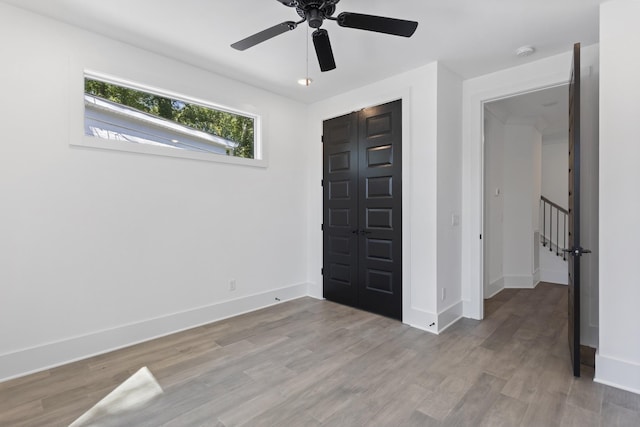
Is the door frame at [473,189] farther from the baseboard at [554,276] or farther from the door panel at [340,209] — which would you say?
the baseboard at [554,276]

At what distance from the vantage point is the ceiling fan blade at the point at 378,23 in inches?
73.5

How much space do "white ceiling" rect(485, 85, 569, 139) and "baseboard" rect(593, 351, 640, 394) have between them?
2681 mm

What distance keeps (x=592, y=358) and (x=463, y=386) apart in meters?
1.22

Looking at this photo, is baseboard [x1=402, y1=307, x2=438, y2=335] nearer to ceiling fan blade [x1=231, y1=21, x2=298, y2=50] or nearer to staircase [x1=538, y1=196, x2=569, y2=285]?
ceiling fan blade [x1=231, y1=21, x2=298, y2=50]

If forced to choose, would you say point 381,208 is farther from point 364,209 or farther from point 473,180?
point 473,180

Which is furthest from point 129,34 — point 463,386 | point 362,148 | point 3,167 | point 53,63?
point 463,386

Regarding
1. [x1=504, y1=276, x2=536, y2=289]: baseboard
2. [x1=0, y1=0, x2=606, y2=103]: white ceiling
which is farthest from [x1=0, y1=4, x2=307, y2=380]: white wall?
[x1=504, y1=276, x2=536, y2=289]: baseboard

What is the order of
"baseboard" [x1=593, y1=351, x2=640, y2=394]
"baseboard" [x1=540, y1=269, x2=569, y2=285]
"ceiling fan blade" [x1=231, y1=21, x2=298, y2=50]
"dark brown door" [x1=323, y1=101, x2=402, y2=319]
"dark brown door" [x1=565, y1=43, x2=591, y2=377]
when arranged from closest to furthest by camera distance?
"ceiling fan blade" [x1=231, y1=21, x2=298, y2=50], "baseboard" [x1=593, y1=351, x2=640, y2=394], "dark brown door" [x1=565, y1=43, x2=591, y2=377], "dark brown door" [x1=323, y1=101, x2=402, y2=319], "baseboard" [x1=540, y1=269, x2=569, y2=285]

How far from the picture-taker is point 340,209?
4.14 metres

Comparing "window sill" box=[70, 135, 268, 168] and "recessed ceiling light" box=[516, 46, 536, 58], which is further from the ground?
"recessed ceiling light" box=[516, 46, 536, 58]

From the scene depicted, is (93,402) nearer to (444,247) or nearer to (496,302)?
(444,247)

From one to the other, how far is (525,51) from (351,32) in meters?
1.65

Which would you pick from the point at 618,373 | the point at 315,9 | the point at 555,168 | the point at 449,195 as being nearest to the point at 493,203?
the point at 449,195

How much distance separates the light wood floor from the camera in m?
1.92
